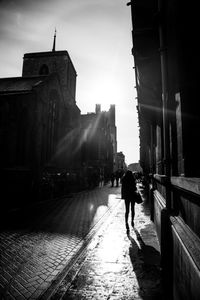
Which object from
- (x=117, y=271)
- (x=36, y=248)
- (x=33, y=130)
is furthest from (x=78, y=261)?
(x=33, y=130)

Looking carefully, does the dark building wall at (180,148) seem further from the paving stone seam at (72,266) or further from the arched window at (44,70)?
the arched window at (44,70)

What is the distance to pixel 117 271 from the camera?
142 inches

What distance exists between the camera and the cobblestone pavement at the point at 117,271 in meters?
2.92

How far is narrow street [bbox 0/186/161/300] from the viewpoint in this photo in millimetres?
3002

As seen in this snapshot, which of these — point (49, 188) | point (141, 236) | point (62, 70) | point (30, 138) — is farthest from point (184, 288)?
point (62, 70)

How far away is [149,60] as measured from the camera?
448 cm

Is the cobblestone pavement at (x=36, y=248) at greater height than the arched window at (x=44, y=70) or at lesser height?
lesser

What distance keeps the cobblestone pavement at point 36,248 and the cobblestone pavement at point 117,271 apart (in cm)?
35

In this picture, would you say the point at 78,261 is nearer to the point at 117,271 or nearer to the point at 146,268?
the point at 117,271

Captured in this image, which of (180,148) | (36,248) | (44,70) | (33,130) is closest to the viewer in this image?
(180,148)

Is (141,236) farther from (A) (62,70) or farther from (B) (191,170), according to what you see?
(A) (62,70)

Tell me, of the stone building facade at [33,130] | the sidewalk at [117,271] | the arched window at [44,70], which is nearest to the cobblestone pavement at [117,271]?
the sidewalk at [117,271]

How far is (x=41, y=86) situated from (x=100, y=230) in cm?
1724

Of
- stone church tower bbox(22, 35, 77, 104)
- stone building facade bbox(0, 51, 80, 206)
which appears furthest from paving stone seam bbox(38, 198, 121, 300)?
stone church tower bbox(22, 35, 77, 104)
